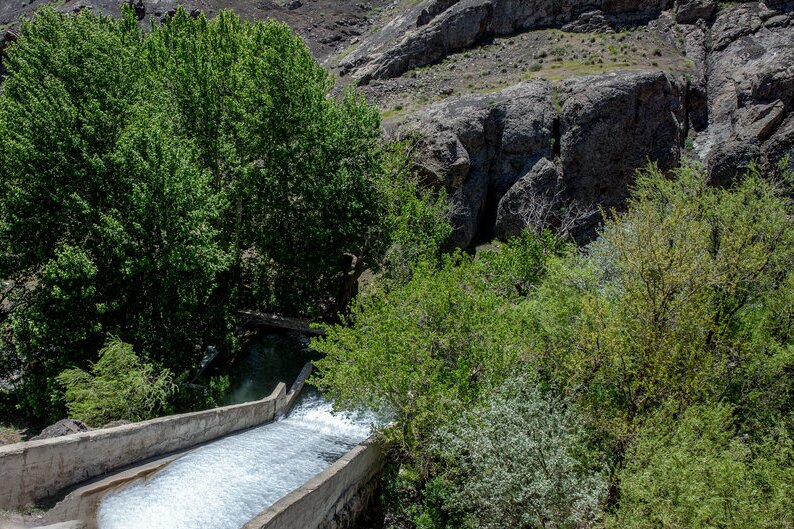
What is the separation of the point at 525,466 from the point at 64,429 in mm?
11821

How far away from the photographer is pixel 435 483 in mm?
14992

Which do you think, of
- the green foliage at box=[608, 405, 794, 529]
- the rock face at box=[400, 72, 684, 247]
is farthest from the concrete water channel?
the rock face at box=[400, 72, 684, 247]

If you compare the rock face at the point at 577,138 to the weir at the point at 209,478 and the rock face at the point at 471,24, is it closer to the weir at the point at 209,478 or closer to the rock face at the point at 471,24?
the rock face at the point at 471,24

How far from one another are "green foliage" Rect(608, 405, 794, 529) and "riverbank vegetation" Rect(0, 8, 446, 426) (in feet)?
46.6

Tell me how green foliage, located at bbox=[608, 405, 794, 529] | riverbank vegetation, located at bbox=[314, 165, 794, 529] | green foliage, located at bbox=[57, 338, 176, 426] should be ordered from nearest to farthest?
green foliage, located at bbox=[608, 405, 794, 529]
riverbank vegetation, located at bbox=[314, 165, 794, 529]
green foliage, located at bbox=[57, 338, 176, 426]

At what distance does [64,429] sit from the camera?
14.5 metres

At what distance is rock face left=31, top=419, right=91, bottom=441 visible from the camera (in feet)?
47.0

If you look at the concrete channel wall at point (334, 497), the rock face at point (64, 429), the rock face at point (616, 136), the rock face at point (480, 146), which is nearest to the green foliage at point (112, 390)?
the rock face at point (64, 429)

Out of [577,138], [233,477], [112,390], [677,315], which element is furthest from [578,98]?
[112,390]

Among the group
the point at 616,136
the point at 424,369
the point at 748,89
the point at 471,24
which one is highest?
the point at 471,24

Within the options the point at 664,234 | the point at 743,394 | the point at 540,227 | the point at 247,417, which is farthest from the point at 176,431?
the point at 540,227

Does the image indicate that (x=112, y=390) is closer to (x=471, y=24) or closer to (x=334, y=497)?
(x=334, y=497)

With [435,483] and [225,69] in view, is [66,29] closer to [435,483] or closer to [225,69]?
[225,69]

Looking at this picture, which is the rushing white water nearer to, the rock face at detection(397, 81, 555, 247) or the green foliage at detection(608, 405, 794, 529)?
the green foliage at detection(608, 405, 794, 529)
